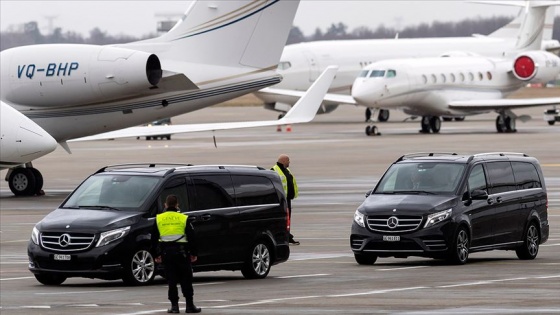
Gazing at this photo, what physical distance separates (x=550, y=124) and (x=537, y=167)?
56.9 meters

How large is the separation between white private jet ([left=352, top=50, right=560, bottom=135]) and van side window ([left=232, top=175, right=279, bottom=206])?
155 ft

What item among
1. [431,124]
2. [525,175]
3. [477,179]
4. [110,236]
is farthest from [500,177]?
[431,124]

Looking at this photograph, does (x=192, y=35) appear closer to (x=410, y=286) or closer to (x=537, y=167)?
(x=537, y=167)

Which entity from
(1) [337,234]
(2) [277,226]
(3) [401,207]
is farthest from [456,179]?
(1) [337,234]

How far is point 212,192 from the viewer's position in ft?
69.5

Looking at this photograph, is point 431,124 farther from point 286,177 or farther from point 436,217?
point 436,217

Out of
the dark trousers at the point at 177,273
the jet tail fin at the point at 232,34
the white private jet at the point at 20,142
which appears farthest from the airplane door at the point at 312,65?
the dark trousers at the point at 177,273

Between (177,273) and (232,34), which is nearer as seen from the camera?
(177,273)

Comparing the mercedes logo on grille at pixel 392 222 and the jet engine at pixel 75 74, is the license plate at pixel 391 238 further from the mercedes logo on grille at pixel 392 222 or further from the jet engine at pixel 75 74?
the jet engine at pixel 75 74

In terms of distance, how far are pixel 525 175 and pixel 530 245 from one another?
1.48 metres

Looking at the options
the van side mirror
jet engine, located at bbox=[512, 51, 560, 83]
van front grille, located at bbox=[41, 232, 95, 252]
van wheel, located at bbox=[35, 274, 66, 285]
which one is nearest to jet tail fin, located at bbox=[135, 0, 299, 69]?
the van side mirror

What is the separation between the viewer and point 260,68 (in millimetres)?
41562

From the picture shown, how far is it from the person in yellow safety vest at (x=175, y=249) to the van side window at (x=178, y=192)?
2.89 metres

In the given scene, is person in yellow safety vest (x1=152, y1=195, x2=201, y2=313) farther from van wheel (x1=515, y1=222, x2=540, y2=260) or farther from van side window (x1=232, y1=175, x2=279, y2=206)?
van wheel (x1=515, y1=222, x2=540, y2=260)
